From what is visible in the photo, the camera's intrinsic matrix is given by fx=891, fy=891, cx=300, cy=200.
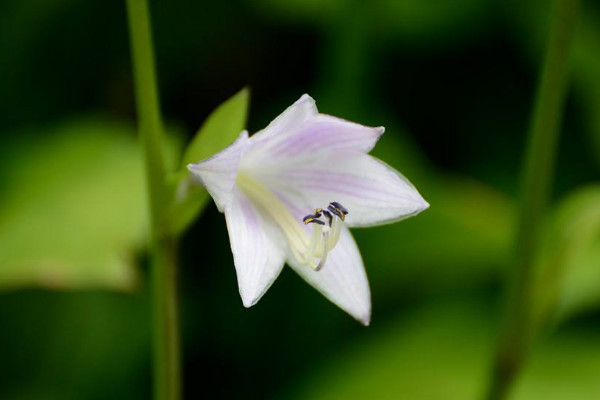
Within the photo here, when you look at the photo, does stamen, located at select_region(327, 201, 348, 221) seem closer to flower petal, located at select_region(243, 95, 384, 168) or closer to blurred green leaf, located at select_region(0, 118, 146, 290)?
flower petal, located at select_region(243, 95, 384, 168)

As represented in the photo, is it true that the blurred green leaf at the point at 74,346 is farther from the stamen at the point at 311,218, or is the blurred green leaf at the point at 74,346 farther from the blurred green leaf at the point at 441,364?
the stamen at the point at 311,218

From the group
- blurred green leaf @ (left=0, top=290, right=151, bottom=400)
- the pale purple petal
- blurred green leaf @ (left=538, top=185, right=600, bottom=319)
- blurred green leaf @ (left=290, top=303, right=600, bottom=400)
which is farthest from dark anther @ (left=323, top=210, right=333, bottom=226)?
blurred green leaf @ (left=0, top=290, right=151, bottom=400)

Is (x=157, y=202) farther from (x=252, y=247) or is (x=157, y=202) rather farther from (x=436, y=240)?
(x=436, y=240)

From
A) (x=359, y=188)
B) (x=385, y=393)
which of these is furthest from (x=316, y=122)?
(x=385, y=393)

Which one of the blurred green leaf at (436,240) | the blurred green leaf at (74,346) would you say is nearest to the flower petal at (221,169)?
the blurred green leaf at (74,346)

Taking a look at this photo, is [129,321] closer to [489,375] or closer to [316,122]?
[489,375]

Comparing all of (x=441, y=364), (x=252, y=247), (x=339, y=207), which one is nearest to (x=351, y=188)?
(x=339, y=207)
